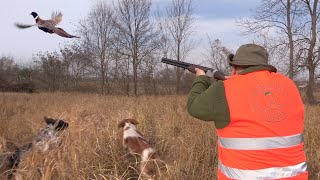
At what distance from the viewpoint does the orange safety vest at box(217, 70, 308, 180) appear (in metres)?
2.41

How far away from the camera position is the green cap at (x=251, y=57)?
8.71 ft

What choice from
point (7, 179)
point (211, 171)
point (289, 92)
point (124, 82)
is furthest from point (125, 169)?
point (124, 82)


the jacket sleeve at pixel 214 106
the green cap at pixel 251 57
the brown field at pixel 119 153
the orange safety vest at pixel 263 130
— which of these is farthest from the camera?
the brown field at pixel 119 153

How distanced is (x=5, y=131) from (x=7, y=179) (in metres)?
3.14

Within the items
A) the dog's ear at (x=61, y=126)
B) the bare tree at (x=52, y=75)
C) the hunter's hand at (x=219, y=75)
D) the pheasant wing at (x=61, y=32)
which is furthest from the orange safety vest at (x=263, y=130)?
the bare tree at (x=52, y=75)

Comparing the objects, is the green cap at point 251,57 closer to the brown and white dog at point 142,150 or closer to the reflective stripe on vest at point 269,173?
the reflective stripe on vest at point 269,173

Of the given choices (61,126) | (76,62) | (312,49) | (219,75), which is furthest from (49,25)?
(76,62)

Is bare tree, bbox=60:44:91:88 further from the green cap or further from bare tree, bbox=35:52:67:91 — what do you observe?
the green cap

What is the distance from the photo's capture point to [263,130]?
2.41m

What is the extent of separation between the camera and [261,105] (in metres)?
2.44

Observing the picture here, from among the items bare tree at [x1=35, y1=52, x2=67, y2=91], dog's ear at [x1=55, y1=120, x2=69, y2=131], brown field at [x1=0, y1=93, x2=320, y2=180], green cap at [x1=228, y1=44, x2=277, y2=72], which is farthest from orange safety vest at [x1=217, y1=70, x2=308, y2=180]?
bare tree at [x1=35, y1=52, x2=67, y2=91]

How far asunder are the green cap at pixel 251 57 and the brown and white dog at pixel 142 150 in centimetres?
214

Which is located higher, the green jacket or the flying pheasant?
the flying pheasant

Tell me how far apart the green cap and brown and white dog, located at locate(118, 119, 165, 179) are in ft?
7.02
